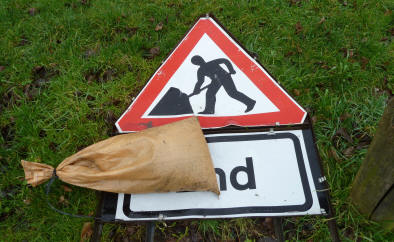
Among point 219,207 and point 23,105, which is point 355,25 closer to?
point 219,207

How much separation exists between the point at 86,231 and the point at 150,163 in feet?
2.92

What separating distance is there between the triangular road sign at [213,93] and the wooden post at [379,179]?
508 mm

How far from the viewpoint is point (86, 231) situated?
2045mm

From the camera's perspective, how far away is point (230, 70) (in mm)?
1970

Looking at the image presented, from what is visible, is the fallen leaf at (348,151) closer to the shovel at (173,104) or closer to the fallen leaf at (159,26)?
the shovel at (173,104)

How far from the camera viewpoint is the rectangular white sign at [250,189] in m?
1.71

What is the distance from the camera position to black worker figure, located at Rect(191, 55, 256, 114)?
190 cm

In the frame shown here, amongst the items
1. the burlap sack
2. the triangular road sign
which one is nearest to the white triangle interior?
the triangular road sign

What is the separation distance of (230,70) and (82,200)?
1550 mm

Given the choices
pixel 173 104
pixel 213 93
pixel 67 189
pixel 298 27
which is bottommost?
pixel 67 189

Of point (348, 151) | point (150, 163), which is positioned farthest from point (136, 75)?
point (348, 151)

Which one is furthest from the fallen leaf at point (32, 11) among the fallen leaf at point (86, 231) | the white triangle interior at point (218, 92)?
the fallen leaf at point (86, 231)

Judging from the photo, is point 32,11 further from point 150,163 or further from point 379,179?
point 379,179

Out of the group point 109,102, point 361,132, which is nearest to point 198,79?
point 109,102
